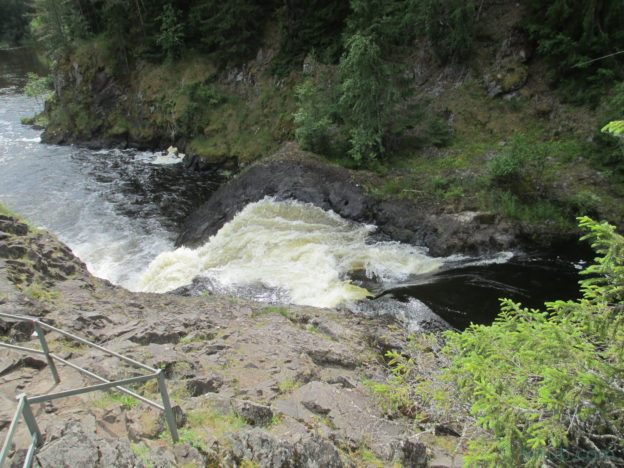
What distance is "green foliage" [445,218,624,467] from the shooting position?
3418 mm

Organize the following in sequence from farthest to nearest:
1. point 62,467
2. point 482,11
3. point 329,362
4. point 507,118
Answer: point 482,11
point 507,118
point 329,362
point 62,467

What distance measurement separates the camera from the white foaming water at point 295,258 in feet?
40.2

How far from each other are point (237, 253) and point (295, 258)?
2219 mm

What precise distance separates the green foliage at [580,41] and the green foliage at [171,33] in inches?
875

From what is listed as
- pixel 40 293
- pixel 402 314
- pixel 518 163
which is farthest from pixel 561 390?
pixel 518 163

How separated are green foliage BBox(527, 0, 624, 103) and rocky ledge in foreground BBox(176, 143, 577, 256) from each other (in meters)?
7.51

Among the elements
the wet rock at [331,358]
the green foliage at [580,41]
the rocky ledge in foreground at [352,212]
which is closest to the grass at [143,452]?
the wet rock at [331,358]

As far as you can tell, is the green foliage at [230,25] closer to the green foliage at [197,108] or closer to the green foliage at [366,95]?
the green foliage at [197,108]

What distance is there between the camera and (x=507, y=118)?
58.9 ft

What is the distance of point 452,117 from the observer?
1888 centimetres

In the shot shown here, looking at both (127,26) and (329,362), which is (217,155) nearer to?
(127,26)

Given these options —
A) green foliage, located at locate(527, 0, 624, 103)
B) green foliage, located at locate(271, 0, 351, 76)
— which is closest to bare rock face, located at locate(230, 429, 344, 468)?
green foliage, located at locate(527, 0, 624, 103)

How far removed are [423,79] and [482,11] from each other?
14.7 ft

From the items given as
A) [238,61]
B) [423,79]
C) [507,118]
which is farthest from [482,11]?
[238,61]
